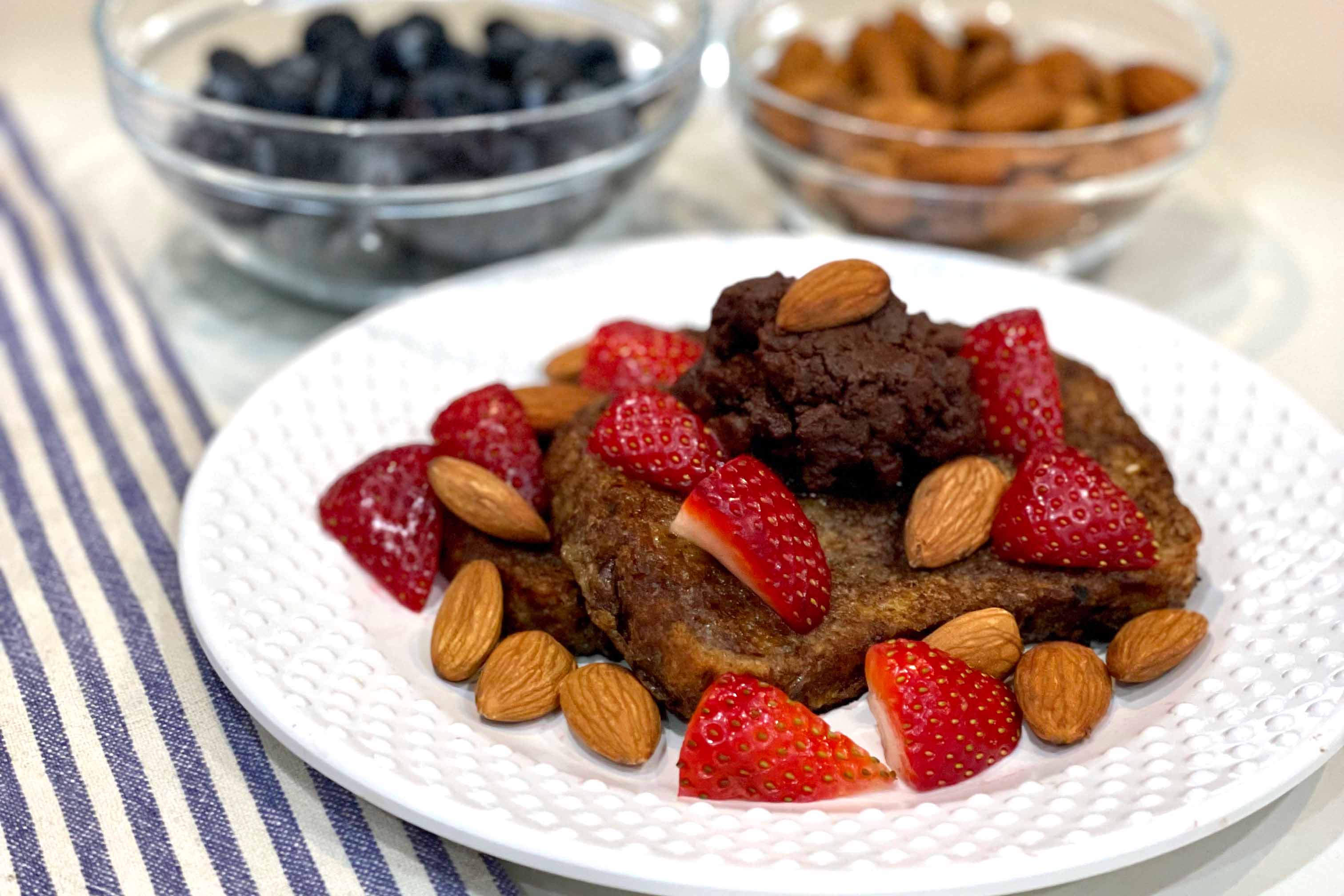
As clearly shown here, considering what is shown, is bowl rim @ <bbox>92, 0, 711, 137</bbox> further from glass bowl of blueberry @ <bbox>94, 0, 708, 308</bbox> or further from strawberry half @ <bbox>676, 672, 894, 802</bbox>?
strawberry half @ <bbox>676, 672, 894, 802</bbox>

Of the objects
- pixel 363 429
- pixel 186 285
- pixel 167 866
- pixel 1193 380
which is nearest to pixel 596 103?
pixel 363 429

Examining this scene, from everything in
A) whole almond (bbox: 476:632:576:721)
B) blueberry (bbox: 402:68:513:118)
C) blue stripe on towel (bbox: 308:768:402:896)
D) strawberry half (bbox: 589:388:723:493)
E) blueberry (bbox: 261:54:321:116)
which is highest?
blueberry (bbox: 402:68:513:118)

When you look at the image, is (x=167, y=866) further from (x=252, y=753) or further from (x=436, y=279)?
(x=436, y=279)

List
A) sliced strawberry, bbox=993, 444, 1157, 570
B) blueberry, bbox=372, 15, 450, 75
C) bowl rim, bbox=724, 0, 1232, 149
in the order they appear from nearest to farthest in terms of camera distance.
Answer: sliced strawberry, bbox=993, 444, 1157, 570 → bowl rim, bbox=724, 0, 1232, 149 → blueberry, bbox=372, 15, 450, 75

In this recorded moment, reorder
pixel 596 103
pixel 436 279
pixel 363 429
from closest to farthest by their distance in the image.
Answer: pixel 363 429, pixel 596 103, pixel 436 279

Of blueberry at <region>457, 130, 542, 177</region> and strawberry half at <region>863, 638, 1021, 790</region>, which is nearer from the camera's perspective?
strawberry half at <region>863, 638, 1021, 790</region>

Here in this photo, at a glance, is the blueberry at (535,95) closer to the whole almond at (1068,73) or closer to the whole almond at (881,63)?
the whole almond at (881,63)

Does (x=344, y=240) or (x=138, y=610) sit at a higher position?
(x=344, y=240)

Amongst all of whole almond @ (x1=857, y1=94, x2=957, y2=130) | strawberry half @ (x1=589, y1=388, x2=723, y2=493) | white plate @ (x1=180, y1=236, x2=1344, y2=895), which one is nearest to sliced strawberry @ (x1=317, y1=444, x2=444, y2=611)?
white plate @ (x1=180, y1=236, x2=1344, y2=895)

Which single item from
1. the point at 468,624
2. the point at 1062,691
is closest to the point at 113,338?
the point at 468,624
